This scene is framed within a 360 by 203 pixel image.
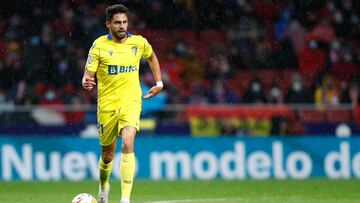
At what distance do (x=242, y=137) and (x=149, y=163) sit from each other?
1670 millimetres

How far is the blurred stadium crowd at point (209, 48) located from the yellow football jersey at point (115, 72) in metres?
8.15

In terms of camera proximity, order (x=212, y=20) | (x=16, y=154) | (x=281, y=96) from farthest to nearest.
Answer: (x=212, y=20) → (x=281, y=96) → (x=16, y=154)

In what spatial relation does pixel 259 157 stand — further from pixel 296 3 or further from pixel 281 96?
pixel 296 3

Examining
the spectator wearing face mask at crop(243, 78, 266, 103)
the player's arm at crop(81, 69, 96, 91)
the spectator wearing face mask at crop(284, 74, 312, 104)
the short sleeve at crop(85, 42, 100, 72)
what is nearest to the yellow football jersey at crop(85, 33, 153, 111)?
the short sleeve at crop(85, 42, 100, 72)

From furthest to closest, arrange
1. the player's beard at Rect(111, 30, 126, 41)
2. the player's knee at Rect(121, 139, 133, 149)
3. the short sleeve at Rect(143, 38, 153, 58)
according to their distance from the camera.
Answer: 1. the short sleeve at Rect(143, 38, 153, 58)
2. the player's beard at Rect(111, 30, 126, 41)
3. the player's knee at Rect(121, 139, 133, 149)

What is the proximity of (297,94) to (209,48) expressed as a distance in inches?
157

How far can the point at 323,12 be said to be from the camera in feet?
75.6

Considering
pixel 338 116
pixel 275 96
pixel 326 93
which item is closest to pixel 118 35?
pixel 338 116

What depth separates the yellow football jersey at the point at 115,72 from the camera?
10.5 m

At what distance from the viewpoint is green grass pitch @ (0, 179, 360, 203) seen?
12.1 m

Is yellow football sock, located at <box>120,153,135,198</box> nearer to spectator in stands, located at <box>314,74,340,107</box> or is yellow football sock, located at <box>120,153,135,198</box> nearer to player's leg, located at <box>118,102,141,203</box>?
player's leg, located at <box>118,102,141,203</box>

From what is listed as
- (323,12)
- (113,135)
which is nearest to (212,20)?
(323,12)

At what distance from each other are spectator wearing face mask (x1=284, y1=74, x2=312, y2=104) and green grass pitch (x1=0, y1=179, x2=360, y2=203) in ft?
10.8

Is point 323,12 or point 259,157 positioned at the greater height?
point 323,12
